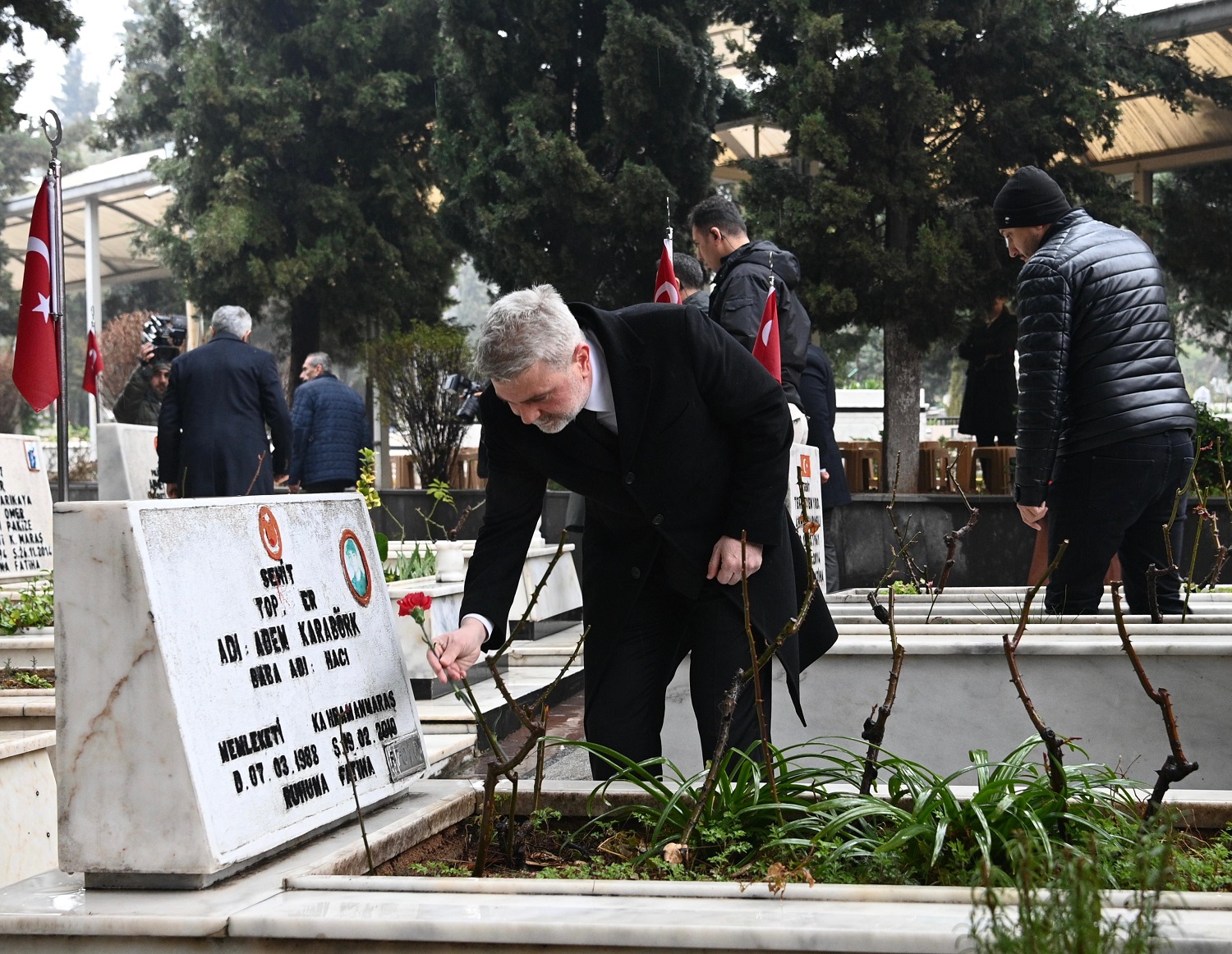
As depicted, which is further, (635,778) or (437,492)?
(437,492)

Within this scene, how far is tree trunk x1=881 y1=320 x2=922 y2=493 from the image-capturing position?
15.5 metres

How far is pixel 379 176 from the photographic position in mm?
22078

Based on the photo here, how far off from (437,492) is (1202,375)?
3255 inches

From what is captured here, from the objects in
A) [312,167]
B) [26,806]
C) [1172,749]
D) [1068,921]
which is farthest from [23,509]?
[312,167]

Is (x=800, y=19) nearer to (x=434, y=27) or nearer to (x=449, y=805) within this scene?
(x=434, y=27)

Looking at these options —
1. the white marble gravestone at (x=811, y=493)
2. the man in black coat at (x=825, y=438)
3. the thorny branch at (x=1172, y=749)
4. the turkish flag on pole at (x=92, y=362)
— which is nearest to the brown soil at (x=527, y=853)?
the thorny branch at (x=1172, y=749)

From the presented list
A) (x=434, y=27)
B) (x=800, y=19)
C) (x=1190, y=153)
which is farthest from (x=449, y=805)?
(x=434, y=27)

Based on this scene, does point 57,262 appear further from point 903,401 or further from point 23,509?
point 903,401

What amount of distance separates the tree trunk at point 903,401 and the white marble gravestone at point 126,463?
809 centimetres

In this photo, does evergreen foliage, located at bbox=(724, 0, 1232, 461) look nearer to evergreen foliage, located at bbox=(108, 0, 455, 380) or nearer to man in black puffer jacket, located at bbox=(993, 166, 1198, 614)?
evergreen foliage, located at bbox=(108, 0, 455, 380)

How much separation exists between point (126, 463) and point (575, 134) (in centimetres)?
978

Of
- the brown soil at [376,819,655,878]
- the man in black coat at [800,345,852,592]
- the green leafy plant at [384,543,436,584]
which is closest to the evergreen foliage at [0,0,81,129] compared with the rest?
the green leafy plant at [384,543,436,584]

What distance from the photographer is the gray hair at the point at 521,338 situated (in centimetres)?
293

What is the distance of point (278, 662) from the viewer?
3.03 meters
